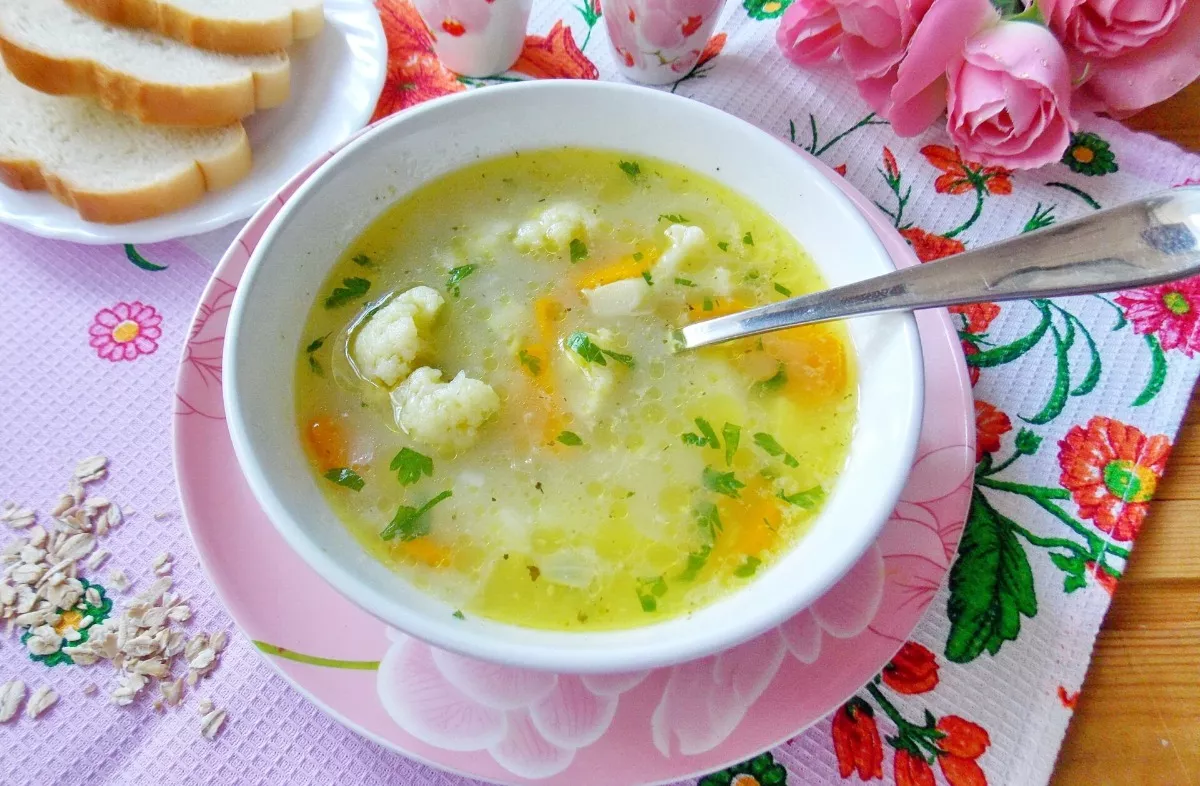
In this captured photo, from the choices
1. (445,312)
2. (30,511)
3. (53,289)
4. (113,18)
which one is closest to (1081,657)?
(445,312)

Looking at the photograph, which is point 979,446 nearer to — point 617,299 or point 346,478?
point 617,299

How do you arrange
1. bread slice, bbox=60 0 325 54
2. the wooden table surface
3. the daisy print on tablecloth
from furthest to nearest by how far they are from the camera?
bread slice, bbox=60 0 325 54 → the daisy print on tablecloth → the wooden table surface

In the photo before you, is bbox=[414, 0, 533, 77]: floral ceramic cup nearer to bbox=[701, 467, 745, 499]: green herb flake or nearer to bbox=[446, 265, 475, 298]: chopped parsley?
bbox=[446, 265, 475, 298]: chopped parsley

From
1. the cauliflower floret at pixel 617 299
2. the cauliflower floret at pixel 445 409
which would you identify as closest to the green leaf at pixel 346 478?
the cauliflower floret at pixel 445 409

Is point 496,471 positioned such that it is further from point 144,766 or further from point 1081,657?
point 1081,657

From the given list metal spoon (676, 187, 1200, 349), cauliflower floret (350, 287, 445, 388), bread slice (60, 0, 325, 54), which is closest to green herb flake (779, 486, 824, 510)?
metal spoon (676, 187, 1200, 349)
